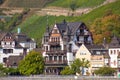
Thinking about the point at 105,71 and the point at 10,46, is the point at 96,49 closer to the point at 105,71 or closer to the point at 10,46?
the point at 105,71

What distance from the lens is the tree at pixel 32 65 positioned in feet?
450

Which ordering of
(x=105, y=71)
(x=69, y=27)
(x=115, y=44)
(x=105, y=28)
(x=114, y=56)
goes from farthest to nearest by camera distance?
(x=105, y=28) < (x=69, y=27) < (x=115, y=44) < (x=114, y=56) < (x=105, y=71)

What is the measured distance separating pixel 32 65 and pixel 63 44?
9.35 metres

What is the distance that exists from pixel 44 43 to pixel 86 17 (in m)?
51.3

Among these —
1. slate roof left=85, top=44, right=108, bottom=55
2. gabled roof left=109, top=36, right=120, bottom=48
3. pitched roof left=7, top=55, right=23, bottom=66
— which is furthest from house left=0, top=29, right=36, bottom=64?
gabled roof left=109, top=36, right=120, bottom=48

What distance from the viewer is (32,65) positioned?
5433 inches

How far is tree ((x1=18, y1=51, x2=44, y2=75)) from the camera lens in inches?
5404

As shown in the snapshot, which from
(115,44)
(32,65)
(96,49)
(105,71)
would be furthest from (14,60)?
(105,71)

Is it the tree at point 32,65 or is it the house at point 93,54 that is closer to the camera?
the tree at point 32,65

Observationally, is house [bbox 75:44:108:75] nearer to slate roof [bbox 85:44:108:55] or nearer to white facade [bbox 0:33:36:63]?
slate roof [bbox 85:44:108:55]

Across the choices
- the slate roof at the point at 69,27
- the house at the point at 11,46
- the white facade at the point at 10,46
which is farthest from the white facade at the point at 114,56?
the white facade at the point at 10,46

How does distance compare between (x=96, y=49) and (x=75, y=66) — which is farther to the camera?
(x=96, y=49)

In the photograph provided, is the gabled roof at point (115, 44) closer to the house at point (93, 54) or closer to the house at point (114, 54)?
the house at point (114, 54)

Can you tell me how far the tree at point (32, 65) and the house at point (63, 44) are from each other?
6034 millimetres
